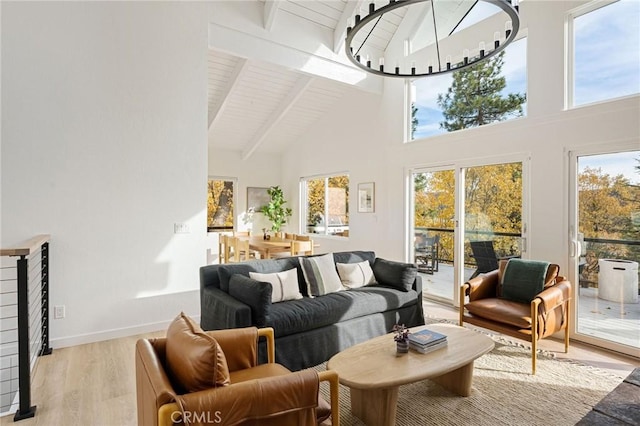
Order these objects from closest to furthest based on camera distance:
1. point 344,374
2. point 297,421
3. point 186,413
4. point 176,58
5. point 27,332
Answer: point 186,413 < point 297,421 < point 344,374 < point 27,332 < point 176,58

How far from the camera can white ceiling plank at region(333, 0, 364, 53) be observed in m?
4.71

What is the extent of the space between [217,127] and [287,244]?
3.01 metres

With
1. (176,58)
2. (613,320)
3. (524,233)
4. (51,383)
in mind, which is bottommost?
(51,383)

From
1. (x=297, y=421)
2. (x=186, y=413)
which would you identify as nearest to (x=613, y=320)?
(x=297, y=421)

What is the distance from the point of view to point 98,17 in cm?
346

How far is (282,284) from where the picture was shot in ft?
10.6

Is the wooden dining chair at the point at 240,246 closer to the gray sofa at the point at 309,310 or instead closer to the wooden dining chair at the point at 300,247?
the wooden dining chair at the point at 300,247

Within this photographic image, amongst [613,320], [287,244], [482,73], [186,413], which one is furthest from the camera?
[287,244]

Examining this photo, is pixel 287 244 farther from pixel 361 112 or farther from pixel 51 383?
pixel 51 383

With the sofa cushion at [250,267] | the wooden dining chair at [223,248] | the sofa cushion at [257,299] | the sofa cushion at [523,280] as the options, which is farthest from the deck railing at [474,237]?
the wooden dining chair at [223,248]

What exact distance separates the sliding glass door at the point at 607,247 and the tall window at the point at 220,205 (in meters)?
6.58

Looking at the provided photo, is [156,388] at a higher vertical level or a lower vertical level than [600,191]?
lower

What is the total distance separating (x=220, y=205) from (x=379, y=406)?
6683mm

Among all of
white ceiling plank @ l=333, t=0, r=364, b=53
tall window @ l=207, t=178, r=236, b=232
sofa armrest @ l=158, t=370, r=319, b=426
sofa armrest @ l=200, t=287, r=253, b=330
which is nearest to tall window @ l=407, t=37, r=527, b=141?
white ceiling plank @ l=333, t=0, r=364, b=53
